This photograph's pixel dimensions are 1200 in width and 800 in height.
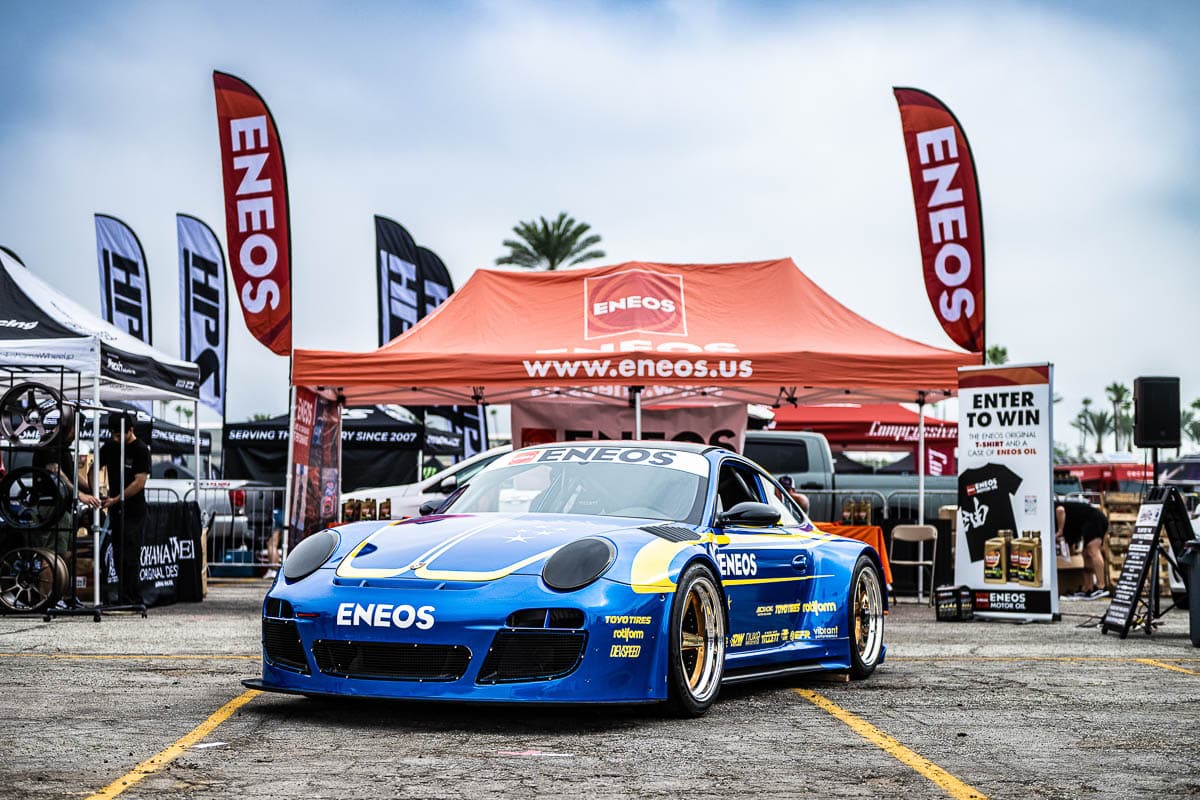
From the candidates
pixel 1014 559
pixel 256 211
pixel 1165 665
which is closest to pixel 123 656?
pixel 1165 665

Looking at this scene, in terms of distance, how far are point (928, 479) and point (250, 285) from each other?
8.77 m

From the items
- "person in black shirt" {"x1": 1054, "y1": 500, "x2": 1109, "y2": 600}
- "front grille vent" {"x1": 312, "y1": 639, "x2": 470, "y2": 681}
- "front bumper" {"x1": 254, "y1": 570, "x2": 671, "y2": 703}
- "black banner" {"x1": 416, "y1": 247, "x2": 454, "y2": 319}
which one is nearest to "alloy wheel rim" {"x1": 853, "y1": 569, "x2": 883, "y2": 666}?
"front bumper" {"x1": 254, "y1": 570, "x2": 671, "y2": 703}

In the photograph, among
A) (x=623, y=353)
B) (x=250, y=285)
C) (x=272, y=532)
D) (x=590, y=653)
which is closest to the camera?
(x=590, y=653)

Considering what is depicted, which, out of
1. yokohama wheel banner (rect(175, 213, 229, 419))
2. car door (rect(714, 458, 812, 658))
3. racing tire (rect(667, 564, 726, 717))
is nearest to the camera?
racing tire (rect(667, 564, 726, 717))

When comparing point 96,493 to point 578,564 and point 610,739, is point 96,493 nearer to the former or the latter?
point 578,564

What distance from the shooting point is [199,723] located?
20.3 feet

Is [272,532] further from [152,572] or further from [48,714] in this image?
[48,714]

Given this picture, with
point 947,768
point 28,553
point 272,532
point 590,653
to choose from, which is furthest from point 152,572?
point 947,768

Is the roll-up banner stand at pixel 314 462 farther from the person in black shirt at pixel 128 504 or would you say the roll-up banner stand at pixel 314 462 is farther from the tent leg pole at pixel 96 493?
the tent leg pole at pixel 96 493

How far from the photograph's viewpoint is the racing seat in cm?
1623

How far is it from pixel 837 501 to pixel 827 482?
0.70 meters

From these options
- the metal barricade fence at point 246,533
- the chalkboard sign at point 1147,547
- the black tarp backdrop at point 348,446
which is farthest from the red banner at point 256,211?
the black tarp backdrop at point 348,446

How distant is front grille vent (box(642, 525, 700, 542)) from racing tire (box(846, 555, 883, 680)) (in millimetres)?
1887

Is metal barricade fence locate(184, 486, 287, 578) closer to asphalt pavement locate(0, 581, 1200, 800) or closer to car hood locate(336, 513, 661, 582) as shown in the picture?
asphalt pavement locate(0, 581, 1200, 800)
